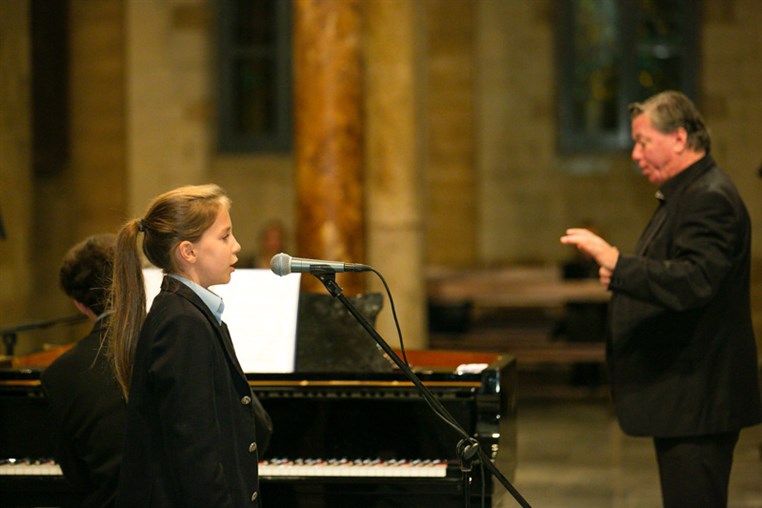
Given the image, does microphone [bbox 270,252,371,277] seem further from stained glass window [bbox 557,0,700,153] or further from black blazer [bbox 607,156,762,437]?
stained glass window [bbox 557,0,700,153]

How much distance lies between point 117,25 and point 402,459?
31.0ft

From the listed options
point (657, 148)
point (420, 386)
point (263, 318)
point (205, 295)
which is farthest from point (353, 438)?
point (657, 148)

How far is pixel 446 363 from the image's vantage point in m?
4.45

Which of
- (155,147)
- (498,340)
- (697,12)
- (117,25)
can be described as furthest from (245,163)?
(697,12)

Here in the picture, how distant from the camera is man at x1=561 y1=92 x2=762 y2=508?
146 inches

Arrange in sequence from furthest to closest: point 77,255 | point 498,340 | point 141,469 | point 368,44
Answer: point 498,340, point 368,44, point 77,255, point 141,469

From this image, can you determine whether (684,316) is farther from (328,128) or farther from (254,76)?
(254,76)

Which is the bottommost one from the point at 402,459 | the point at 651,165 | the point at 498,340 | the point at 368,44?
the point at 498,340

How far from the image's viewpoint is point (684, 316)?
3820mm

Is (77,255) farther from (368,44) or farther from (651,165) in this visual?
(368,44)

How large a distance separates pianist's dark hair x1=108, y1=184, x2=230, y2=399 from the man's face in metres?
1.67

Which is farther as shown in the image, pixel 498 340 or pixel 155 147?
pixel 155 147

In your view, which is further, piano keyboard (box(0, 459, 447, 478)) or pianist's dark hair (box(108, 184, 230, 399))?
piano keyboard (box(0, 459, 447, 478))

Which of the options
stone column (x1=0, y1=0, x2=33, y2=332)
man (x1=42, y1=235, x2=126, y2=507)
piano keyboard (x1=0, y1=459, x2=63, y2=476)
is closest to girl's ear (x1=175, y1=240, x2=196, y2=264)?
man (x1=42, y1=235, x2=126, y2=507)
